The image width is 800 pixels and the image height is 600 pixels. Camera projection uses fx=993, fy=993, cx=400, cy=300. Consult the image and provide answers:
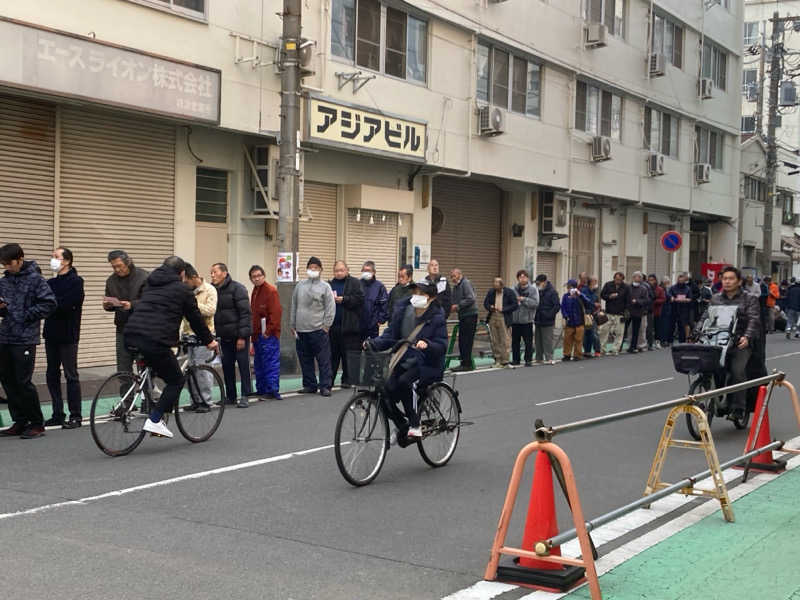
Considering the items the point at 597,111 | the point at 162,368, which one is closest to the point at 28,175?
the point at 162,368

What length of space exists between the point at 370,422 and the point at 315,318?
19.3 ft

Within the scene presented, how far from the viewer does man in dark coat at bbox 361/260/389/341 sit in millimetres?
15422

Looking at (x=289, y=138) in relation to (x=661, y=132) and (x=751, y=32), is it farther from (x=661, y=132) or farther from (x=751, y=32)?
(x=751, y=32)

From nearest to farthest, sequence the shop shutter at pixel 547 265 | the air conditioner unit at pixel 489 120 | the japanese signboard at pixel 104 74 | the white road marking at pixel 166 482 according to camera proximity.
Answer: the white road marking at pixel 166 482 → the japanese signboard at pixel 104 74 → the air conditioner unit at pixel 489 120 → the shop shutter at pixel 547 265

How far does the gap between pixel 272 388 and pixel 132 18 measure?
6.61 meters

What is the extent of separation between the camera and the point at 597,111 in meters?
30.8

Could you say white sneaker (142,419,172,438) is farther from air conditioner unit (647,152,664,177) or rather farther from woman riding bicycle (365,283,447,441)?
air conditioner unit (647,152,664,177)

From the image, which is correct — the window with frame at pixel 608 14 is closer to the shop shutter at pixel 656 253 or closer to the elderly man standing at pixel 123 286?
the shop shutter at pixel 656 253

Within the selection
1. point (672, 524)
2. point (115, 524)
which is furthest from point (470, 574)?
point (115, 524)

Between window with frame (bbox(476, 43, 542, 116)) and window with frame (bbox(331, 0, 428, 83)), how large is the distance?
257 centimetres

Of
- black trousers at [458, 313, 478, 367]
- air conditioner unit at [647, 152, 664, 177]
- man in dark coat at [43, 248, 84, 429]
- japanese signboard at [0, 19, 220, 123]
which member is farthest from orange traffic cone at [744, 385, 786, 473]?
air conditioner unit at [647, 152, 664, 177]

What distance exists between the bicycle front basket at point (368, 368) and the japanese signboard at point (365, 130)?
448 inches

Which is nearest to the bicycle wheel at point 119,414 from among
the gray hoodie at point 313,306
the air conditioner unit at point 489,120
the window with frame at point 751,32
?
the gray hoodie at point 313,306

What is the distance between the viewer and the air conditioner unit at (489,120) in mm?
24141
